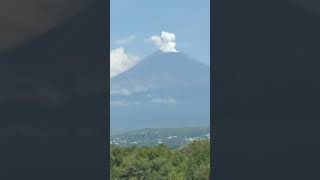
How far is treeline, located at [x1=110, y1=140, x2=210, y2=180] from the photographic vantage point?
66.5 ft

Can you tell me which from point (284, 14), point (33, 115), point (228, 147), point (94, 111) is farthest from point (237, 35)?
point (33, 115)

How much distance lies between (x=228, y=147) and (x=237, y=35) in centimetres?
66

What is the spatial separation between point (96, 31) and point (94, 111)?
0.46 m

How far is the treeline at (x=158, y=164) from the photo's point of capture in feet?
66.5

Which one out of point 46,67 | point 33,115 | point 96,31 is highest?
point 96,31

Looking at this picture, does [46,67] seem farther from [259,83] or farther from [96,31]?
[259,83]

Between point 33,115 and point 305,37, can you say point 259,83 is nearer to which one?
point 305,37

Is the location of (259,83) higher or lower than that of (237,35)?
lower

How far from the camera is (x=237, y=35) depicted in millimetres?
3428

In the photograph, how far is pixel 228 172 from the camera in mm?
3365

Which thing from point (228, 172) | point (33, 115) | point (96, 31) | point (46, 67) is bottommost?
point (228, 172)

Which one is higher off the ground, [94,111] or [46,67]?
[46,67]

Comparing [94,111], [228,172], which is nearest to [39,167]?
[94,111]

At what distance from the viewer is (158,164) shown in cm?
2073
